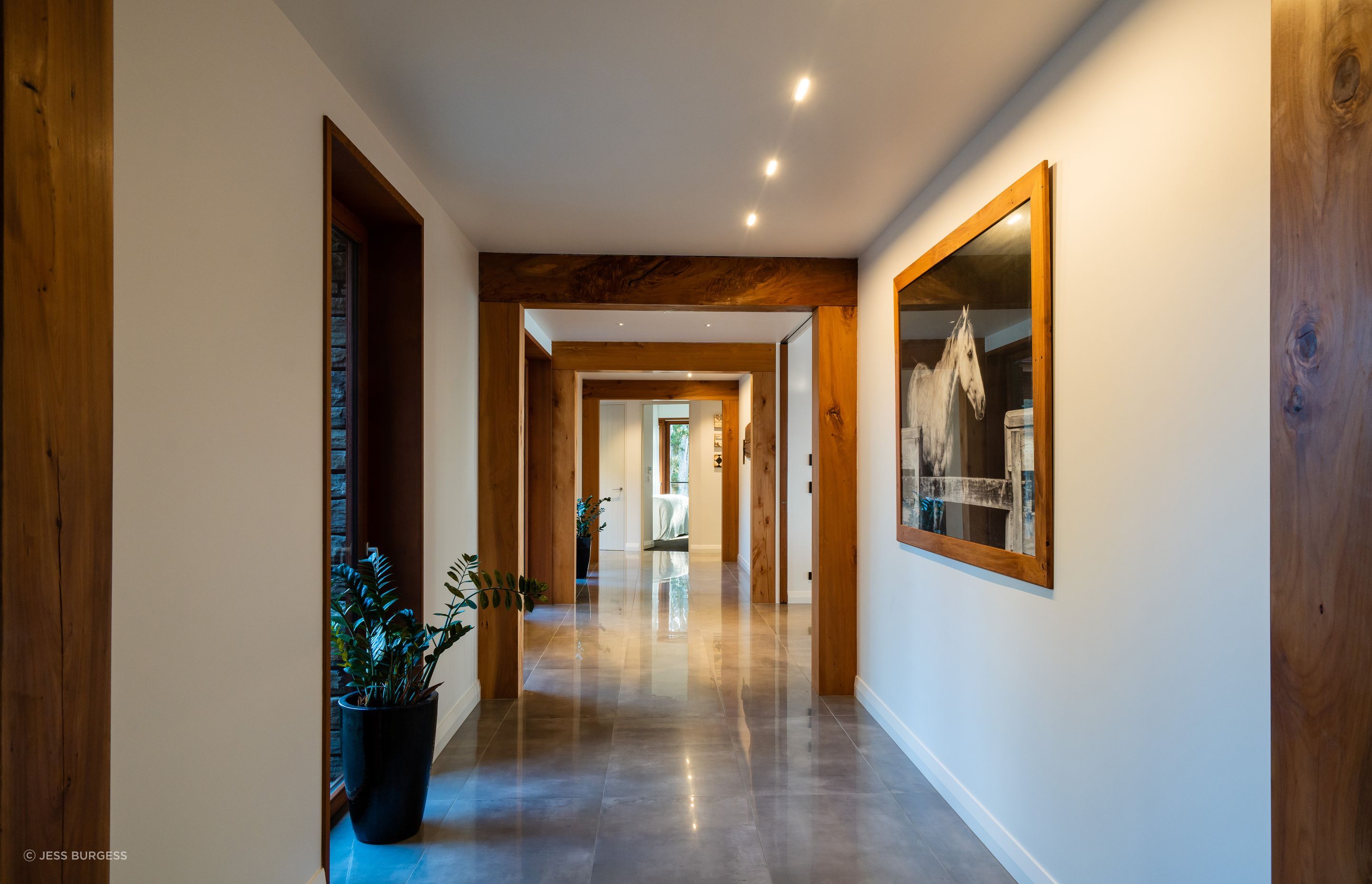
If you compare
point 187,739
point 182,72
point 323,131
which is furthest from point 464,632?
point 182,72

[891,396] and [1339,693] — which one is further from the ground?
[891,396]

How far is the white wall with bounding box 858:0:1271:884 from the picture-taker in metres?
1.47

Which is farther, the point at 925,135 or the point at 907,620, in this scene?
the point at 907,620

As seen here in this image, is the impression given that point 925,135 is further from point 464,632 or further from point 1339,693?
point 464,632

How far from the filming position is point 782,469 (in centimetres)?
724

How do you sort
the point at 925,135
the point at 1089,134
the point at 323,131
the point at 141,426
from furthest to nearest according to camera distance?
the point at 925,135
the point at 323,131
the point at 1089,134
the point at 141,426

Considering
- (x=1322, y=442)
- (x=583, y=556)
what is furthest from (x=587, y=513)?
(x=1322, y=442)

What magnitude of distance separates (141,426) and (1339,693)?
2.01 m

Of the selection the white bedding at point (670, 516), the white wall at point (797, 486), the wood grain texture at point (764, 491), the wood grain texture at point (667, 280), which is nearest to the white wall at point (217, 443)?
the wood grain texture at point (667, 280)

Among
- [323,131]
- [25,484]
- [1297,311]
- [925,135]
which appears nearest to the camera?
[25,484]

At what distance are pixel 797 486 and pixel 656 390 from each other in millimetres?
2721

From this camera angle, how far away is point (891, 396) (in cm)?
363

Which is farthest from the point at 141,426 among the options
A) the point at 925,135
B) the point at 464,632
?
the point at 925,135

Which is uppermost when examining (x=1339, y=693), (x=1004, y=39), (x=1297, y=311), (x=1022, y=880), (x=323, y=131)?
(x=1004, y=39)
